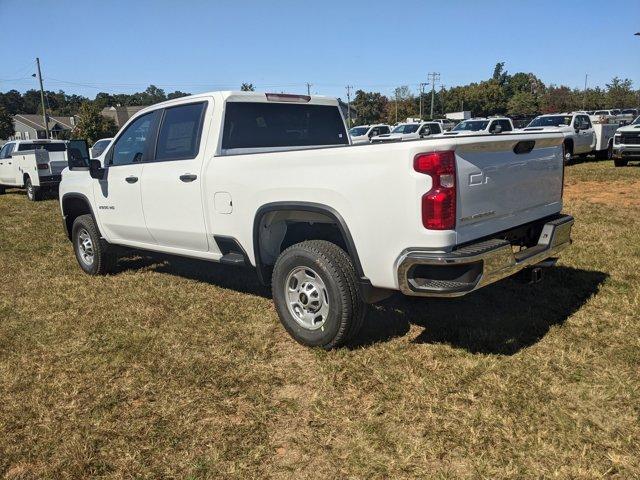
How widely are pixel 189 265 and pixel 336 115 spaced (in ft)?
9.25

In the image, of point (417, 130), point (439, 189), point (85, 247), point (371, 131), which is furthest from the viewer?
point (371, 131)

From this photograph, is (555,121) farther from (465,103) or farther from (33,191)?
(465,103)

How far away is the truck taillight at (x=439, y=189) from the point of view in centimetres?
312

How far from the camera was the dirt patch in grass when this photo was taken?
990 centimetres

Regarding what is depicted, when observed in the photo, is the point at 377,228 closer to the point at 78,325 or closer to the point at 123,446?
the point at 123,446

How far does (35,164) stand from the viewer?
14773 millimetres

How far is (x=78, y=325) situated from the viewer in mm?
4828

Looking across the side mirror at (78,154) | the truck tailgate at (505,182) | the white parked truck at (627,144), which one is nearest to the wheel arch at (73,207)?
the side mirror at (78,154)

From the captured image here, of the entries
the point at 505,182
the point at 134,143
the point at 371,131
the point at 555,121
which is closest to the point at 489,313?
the point at 505,182

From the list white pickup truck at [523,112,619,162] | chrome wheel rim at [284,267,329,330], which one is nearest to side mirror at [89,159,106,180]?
chrome wheel rim at [284,267,329,330]

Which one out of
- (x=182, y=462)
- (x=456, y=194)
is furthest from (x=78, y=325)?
(x=456, y=194)

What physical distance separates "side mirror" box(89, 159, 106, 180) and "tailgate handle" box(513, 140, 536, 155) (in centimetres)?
434

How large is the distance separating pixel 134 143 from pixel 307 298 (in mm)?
2868

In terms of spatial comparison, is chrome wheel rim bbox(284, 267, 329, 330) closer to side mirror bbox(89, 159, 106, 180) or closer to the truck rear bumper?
the truck rear bumper
